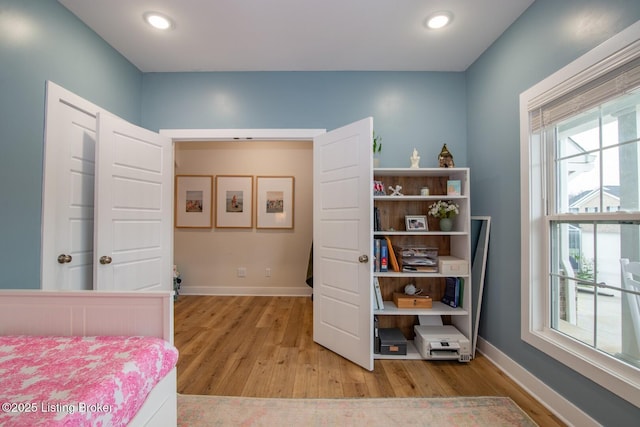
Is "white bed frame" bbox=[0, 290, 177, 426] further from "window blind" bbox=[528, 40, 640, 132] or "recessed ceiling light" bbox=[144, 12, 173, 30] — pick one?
"window blind" bbox=[528, 40, 640, 132]

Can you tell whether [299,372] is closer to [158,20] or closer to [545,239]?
[545,239]

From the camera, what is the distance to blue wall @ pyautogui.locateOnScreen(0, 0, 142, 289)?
155 cm

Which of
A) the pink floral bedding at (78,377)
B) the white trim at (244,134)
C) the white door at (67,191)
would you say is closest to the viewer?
the pink floral bedding at (78,377)

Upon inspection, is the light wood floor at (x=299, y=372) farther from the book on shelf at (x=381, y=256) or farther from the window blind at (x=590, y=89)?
the window blind at (x=590, y=89)

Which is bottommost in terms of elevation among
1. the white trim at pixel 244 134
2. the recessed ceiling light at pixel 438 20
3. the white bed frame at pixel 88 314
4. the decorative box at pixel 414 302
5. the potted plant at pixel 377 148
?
the decorative box at pixel 414 302

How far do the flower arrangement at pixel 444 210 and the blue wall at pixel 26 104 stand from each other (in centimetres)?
290

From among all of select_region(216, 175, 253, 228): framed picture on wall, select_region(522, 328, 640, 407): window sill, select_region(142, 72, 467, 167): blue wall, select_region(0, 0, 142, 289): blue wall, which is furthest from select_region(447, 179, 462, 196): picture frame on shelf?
select_region(0, 0, 142, 289): blue wall

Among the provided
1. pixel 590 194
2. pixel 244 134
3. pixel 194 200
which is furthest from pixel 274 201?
pixel 590 194

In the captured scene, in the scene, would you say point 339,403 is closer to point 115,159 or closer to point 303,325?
point 303,325

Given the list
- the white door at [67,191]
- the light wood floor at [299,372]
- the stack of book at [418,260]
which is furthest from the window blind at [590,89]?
the white door at [67,191]

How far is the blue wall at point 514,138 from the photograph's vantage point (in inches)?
55.6

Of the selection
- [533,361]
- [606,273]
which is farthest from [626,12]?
[533,361]

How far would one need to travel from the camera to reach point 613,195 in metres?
1.42

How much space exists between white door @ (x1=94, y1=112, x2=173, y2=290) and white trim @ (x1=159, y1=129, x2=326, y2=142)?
0.16 m
